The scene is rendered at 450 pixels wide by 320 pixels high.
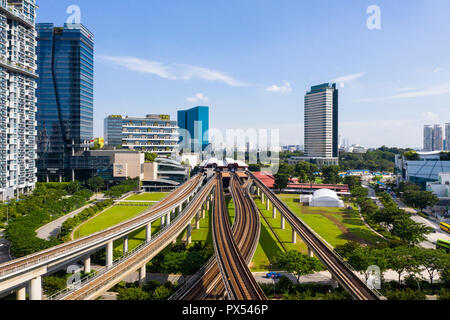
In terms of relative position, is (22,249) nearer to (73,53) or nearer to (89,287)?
(89,287)

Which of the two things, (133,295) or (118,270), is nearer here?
(133,295)

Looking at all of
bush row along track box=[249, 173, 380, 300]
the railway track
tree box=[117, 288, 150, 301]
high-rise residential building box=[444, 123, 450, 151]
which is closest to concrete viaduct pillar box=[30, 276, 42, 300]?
the railway track

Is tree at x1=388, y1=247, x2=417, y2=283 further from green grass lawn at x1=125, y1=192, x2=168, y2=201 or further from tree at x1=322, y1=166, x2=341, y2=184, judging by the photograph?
tree at x1=322, y1=166, x2=341, y2=184

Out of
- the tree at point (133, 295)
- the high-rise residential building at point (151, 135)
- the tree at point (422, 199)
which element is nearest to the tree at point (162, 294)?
the tree at point (133, 295)

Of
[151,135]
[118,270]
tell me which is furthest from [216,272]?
[151,135]

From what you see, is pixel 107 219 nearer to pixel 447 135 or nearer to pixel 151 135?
pixel 151 135

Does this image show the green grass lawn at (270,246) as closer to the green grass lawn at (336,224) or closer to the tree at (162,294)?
→ the green grass lawn at (336,224)
